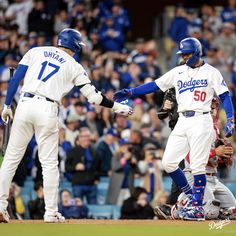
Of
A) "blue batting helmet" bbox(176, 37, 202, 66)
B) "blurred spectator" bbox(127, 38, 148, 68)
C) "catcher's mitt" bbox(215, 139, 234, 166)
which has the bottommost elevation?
"catcher's mitt" bbox(215, 139, 234, 166)

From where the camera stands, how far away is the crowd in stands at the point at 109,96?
1478 cm

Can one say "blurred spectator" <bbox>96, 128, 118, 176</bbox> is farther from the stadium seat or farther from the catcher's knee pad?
the catcher's knee pad

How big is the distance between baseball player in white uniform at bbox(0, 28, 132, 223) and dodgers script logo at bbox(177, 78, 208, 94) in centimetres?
122

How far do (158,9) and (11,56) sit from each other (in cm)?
757

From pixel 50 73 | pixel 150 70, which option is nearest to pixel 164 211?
pixel 50 73

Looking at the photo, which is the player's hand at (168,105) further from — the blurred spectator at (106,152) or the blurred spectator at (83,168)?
the blurred spectator at (106,152)

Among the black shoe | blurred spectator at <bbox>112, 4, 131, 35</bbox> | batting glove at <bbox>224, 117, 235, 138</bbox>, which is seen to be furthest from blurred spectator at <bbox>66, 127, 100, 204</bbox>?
blurred spectator at <bbox>112, 4, 131, 35</bbox>

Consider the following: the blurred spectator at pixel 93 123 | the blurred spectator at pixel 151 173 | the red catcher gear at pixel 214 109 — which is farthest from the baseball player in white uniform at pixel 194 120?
the blurred spectator at pixel 93 123

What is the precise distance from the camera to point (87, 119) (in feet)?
53.9

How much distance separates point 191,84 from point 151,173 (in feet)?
15.1

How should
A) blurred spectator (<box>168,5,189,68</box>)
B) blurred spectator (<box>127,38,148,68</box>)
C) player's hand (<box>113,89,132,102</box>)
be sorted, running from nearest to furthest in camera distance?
player's hand (<box>113,89,132,102</box>) → blurred spectator (<box>127,38,148,68</box>) → blurred spectator (<box>168,5,189,68</box>)

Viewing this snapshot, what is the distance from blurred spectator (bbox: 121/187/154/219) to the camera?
14.2 m

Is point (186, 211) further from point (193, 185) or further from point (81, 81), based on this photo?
point (81, 81)

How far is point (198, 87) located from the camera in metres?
10.7
